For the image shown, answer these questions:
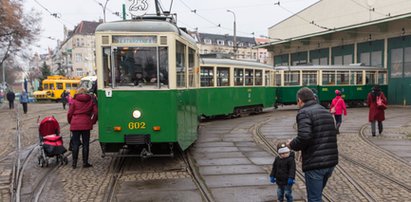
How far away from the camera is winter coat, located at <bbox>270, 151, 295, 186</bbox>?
18.2ft

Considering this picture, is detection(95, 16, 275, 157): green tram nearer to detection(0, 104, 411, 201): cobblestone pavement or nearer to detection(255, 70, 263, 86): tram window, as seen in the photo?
detection(0, 104, 411, 201): cobblestone pavement

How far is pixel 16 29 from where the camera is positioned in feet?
106

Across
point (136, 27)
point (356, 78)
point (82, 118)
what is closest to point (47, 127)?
point (82, 118)

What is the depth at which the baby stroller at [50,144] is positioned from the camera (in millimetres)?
9045

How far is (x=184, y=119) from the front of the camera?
9.03 m

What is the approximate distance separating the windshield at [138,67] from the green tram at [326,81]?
1903 centimetres

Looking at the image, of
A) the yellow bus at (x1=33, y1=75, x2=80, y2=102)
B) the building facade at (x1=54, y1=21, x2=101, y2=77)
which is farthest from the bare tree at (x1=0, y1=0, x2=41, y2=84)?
the building facade at (x1=54, y1=21, x2=101, y2=77)

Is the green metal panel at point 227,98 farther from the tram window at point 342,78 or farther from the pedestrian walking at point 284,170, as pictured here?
the pedestrian walking at point 284,170

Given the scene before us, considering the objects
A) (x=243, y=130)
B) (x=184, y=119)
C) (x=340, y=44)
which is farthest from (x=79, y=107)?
(x=340, y=44)

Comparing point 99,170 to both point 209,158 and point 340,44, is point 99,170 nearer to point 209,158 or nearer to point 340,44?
point 209,158

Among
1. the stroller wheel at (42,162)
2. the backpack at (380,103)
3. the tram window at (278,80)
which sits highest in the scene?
the tram window at (278,80)

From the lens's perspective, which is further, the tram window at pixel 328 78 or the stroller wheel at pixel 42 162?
the tram window at pixel 328 78

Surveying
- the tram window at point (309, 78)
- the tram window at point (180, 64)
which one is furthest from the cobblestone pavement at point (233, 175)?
the tram window at point (309, 78)

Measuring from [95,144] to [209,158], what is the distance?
4.22m
